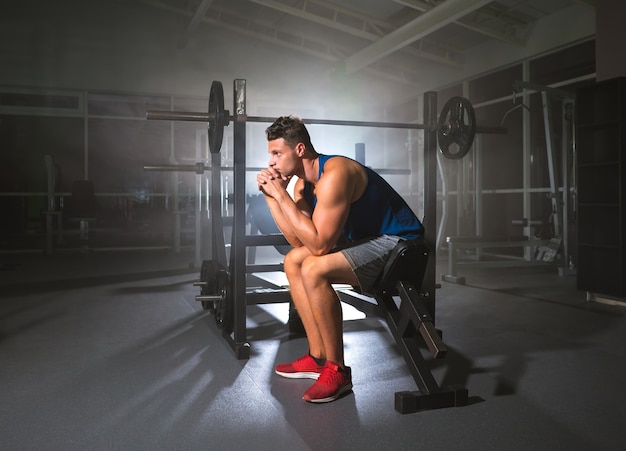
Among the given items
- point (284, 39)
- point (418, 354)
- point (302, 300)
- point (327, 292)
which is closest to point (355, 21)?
point (284, 39)

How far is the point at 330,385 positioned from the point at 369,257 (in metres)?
0.43

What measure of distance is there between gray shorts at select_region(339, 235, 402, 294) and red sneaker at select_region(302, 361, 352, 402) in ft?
0.93

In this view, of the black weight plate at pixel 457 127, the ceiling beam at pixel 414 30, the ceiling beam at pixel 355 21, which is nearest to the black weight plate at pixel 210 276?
the black weight plate at pixel 457 127

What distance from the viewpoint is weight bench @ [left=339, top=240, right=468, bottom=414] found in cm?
164

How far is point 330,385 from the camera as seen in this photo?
1.75m

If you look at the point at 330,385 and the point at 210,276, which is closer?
the point at 330,385

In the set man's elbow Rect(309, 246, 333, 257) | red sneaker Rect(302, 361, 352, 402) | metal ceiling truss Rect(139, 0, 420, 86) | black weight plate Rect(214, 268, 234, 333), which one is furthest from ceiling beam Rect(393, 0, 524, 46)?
red sneaker Rect(302, 361, 352, 402)

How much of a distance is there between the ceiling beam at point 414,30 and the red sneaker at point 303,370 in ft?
13.6

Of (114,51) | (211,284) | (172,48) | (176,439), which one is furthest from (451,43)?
(176,439)

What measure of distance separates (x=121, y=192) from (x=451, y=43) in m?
5.13

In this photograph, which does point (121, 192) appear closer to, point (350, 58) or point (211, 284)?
point (350, 58)

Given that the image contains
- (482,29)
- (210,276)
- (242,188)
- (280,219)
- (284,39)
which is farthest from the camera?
(284,39)

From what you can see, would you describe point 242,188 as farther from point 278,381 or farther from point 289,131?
point 278,381

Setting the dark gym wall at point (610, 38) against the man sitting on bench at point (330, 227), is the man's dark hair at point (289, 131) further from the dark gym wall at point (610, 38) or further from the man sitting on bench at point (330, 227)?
the dark gym wall at point (610, 38)
